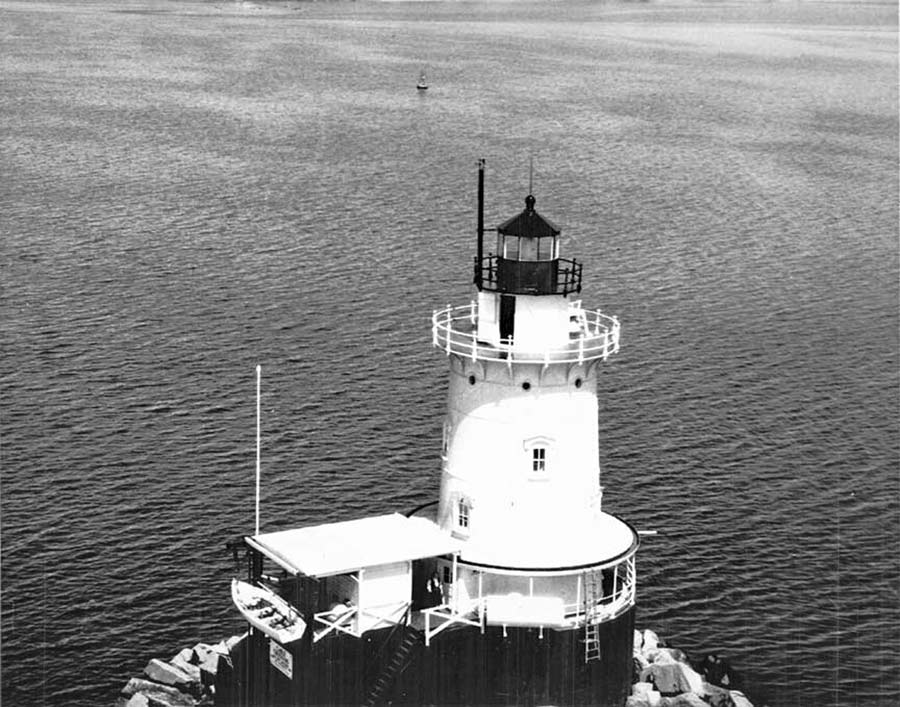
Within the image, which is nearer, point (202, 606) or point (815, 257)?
point (202, 606)

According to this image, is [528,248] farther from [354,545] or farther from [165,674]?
[165,674]

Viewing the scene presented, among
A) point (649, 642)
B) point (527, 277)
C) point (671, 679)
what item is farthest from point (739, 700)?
point (527, 277)

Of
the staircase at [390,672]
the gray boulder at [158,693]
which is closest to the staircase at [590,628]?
the staircase at [390,672]

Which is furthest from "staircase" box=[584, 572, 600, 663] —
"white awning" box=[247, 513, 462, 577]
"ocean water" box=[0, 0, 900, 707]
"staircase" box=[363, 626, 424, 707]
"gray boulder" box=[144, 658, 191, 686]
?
"gray boulder" box=[144, 658, 191, 686]

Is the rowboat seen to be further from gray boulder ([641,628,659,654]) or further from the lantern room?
gray boulder ([641,628,659,654])

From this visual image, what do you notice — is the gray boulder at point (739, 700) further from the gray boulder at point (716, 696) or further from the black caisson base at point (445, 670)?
the black caisson base at point (445, 670)

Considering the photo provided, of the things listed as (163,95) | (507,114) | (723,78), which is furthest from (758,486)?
(723,78)

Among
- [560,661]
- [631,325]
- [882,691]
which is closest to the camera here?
[560,661]

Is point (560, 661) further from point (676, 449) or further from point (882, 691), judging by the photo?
point (676, 449)
